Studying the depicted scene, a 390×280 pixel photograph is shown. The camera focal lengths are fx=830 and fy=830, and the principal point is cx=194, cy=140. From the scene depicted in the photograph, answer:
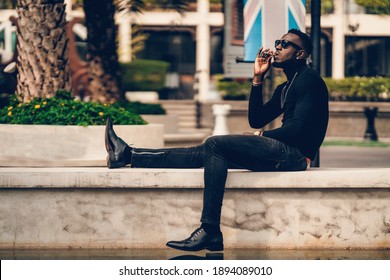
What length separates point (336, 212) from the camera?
642cm

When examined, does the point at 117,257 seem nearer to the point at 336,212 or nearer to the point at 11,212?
the point at 11,212

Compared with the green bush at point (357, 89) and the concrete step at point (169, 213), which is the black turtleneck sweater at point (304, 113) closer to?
the concrete step at point (169, 213)

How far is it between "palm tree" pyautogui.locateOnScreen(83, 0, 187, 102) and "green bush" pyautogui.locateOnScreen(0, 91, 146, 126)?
15.8ft

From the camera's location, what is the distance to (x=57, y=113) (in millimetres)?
8664

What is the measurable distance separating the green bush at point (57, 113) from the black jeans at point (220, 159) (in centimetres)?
213

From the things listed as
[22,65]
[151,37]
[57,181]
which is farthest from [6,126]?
[151,37]

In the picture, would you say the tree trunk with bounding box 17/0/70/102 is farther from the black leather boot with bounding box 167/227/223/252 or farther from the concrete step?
the black leather boot with bounding box 167/227/223/252

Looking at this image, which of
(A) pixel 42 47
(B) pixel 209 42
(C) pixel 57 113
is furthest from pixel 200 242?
(B) pixel 209 42

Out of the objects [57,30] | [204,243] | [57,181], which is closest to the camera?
[204,243]

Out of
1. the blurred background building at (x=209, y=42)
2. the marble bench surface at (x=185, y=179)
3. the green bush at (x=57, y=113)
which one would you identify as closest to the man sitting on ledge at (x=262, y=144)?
the marble bench surface at (x=185, y=179)

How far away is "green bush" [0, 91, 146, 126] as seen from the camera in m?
8.65

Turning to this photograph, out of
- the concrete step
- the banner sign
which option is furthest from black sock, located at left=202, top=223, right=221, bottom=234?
the banner sign

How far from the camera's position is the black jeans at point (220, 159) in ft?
19.7

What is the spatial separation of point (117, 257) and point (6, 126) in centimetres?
295
